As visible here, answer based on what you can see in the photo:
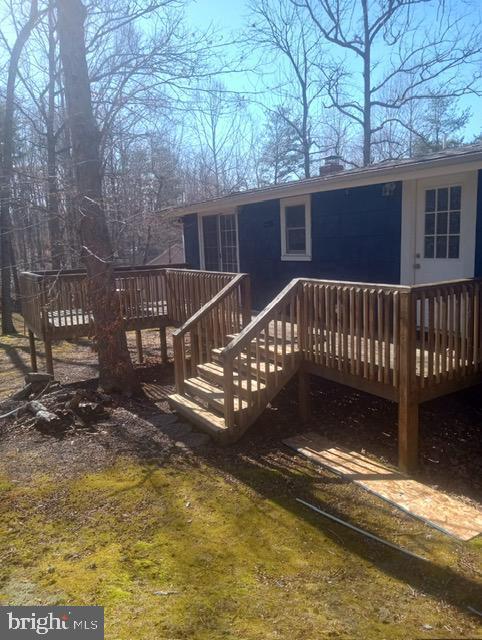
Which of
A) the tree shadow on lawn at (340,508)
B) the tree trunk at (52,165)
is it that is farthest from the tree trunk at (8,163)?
the tree shadow on lawn at (340,508)

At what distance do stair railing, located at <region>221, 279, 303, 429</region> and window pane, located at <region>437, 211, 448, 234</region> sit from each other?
2079mm

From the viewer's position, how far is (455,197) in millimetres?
6250

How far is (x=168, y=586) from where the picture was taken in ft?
10.2

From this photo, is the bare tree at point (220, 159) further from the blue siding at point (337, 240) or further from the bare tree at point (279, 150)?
the blue siding at point (337, 240)

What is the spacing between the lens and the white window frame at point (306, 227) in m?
8.60

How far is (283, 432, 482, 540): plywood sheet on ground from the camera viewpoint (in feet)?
12.8

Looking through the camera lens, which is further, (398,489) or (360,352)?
(360,352)

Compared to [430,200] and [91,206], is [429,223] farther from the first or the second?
[91,206]

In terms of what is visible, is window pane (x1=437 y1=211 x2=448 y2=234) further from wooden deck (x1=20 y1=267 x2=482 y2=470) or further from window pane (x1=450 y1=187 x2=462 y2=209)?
wooden deck (x1=20 y1=267 x2=482 y2=470)

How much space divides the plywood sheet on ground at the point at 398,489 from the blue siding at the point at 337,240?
9.58 feet

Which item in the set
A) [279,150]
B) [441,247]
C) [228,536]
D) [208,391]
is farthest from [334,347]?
[279,150]

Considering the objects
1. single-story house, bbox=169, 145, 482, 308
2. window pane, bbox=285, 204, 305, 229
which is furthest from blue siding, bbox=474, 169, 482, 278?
window pane, bbox=285, 204, 305, 229

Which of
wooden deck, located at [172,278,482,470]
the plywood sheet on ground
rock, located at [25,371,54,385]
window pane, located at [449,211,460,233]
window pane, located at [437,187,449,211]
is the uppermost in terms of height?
window pane, located at [437,187,449,211]

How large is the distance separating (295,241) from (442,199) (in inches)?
123
